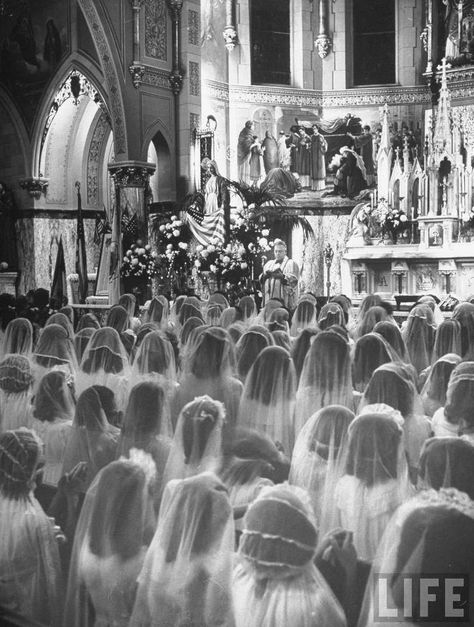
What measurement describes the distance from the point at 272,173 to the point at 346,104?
103 inches

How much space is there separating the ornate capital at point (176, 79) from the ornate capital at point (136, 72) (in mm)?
877

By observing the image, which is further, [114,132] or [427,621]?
[114,132]

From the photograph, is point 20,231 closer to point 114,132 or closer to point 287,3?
point 114,132

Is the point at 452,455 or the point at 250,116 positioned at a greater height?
the point at 250,116

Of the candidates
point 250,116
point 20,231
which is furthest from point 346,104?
point 20,231

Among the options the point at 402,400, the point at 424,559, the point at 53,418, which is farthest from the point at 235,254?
the point at 424,559

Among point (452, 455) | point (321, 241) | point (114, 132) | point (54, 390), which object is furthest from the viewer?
point (321, 241)

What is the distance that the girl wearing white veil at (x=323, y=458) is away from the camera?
473 centimetres

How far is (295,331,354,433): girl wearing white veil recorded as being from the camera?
22.3 ft

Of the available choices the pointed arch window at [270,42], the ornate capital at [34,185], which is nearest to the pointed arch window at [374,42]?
the pointed arch window at [270,42]

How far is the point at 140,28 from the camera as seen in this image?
17812mm

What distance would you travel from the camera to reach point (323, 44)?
21906mm

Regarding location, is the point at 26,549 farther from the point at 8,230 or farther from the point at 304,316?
the point at 8,230

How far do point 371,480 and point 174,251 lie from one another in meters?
12.8
